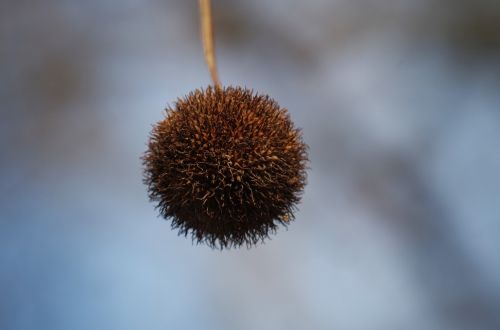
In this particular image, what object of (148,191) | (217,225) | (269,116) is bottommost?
(217,225)

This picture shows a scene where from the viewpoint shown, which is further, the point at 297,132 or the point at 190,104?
the point at 297,132

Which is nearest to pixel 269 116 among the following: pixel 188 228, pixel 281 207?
pixel 281 207

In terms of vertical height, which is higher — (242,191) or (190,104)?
(190,104)

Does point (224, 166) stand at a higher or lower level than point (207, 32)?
lower

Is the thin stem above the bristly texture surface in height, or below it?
above

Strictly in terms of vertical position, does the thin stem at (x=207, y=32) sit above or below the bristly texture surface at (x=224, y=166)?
above

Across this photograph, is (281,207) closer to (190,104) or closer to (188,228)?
(188,228)
